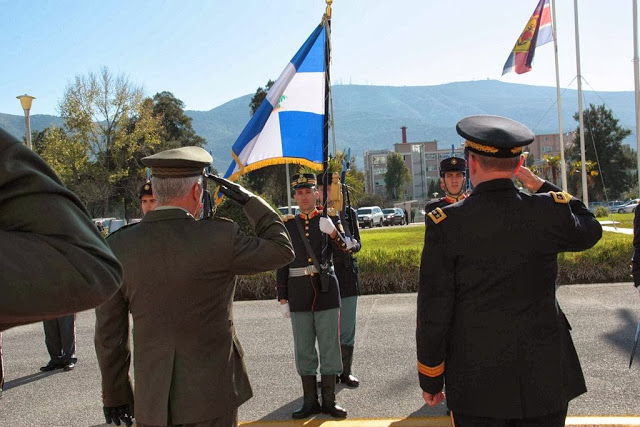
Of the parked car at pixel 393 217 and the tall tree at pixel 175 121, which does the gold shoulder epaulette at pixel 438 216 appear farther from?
the tall tree at pixel 175 121

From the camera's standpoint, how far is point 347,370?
5664 millimetres

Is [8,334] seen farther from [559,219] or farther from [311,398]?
[559,219]

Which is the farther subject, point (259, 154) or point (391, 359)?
point (391, 359)

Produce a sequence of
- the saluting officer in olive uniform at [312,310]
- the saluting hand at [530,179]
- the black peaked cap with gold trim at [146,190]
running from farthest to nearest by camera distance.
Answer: the black peaked cap with gold trim at [146,190]
the saluting officer in olive uniform at [312,310]
the saluting hand at [530,179]

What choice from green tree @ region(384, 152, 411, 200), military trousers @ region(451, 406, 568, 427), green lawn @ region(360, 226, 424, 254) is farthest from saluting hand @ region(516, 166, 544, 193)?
green tree @ region(384, 152, 411, 200)

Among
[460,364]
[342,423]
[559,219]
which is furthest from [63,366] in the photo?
[559,219]

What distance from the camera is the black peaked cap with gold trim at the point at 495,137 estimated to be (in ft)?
8.75

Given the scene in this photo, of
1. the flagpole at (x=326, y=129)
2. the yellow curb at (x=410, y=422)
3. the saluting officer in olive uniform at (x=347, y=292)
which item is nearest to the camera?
the yellow curb at (x=410, y=422)

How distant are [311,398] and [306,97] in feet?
9.24

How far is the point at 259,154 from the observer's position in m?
5.51

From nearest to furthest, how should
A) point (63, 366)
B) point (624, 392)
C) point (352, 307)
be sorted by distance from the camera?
1. point (624, 392)
2. point (352, 307)
3. point (63, 366)

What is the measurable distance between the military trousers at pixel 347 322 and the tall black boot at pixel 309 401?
40.1 inches

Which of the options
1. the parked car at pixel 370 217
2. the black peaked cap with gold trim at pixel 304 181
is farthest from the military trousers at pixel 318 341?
the parked car at pixel 370 217

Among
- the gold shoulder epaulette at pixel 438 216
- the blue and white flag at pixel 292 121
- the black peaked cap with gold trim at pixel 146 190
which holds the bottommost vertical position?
the gold shoulder epaulette at pixel 438 216
